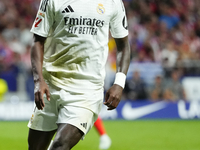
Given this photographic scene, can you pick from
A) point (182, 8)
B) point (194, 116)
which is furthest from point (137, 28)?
point (194, 116)

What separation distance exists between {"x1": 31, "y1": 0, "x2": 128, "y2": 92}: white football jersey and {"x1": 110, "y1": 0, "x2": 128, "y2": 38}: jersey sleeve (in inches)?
0.5

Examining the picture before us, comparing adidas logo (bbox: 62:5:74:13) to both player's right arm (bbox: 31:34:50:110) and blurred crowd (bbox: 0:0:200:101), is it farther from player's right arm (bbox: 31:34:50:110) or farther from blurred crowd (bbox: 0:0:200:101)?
blurred crowd (bbox: 0:0:200:101)

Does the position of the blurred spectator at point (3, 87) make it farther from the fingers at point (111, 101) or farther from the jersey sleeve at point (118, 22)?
the fingers at point (111, 101)

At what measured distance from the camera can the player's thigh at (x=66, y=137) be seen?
341cm

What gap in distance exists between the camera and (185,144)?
7.59 m

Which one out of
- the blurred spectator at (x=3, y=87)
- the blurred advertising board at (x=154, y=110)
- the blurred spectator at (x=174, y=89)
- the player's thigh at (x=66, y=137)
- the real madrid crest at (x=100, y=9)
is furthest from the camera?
the blurred spectator at (x=174, y=89)

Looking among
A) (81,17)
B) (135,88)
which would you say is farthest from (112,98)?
(135,88)

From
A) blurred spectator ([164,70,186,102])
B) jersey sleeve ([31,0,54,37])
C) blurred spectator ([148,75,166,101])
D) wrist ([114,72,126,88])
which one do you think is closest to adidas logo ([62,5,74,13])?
jersey sleeve ([31,0,54,37])

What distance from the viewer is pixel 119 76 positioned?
382 cm

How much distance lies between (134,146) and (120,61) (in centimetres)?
382

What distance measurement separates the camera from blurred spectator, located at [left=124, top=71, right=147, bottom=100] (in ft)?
37.1

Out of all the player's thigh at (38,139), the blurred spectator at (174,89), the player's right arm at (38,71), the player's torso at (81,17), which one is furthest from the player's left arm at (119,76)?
the blurred spectator at (174,89)

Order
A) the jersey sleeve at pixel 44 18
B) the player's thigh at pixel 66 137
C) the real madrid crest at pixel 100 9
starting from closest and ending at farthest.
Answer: the player's thigh at pixel 66 137
the jersey sleeve at pixel 44 18
the real madrid crest at pixel 100 9

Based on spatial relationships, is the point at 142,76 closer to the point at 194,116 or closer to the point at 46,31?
the point at 194,116
